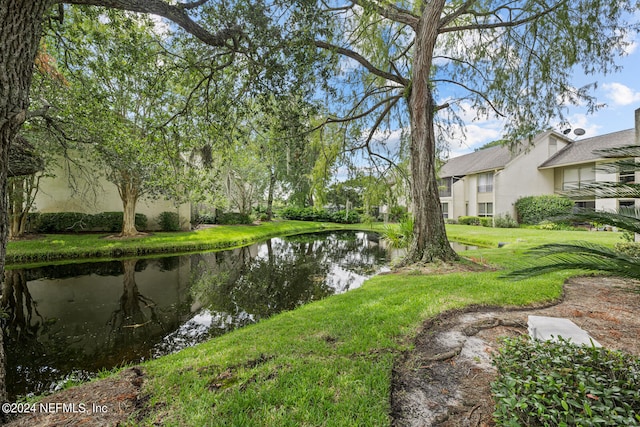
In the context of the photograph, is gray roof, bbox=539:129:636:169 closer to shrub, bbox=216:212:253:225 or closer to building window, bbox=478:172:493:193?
building window, bbox=478:172:493:193

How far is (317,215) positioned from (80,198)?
22844 millimetres

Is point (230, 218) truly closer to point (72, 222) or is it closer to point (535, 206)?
point (72, 222)

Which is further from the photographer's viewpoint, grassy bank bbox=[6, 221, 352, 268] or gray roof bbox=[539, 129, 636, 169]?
gray roof bbox=[539, 129, 636, 169]

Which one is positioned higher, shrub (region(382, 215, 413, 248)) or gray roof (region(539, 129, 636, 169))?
gray roof (region(539, 129, 636, 169))

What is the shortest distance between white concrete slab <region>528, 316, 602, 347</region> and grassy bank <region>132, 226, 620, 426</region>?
1303 millimetres

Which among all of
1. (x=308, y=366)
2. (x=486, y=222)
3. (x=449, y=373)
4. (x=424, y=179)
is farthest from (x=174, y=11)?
(x=486, y=222)

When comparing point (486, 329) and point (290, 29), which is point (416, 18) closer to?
point (290, 29)

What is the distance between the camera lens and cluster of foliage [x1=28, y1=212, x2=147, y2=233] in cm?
1332

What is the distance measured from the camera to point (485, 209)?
939 inches

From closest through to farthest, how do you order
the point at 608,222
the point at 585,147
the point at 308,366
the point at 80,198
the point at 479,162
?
the point at 608,222
the point at 308,366
the point at 80,198
the point at 585,147
the point at 479,162

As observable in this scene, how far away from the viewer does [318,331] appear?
3832mm

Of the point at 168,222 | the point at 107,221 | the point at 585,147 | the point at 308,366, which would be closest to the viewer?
the point at 308,366

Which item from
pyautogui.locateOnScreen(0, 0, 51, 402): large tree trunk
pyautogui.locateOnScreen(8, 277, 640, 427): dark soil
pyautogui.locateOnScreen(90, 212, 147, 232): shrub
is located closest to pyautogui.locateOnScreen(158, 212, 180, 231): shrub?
pyautogui.locateOnScreen(90, 212, 147, 232): shrub

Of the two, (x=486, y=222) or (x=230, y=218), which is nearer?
(x=486, y=222)
